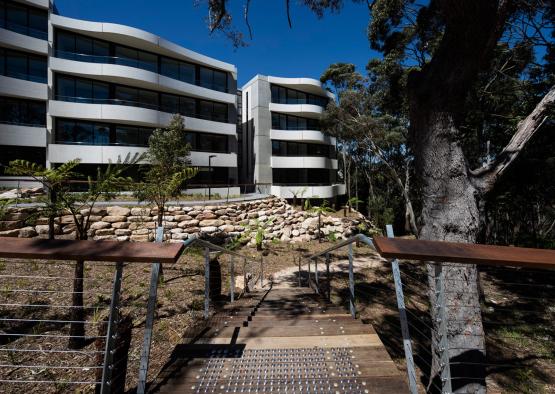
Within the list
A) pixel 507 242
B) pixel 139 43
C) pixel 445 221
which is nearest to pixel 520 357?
pixel 445 221

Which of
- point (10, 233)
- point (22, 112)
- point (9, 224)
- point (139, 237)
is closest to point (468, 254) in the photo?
point (139, 237)

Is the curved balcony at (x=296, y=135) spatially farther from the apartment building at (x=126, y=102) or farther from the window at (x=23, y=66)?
the window at (x=23, y=66)

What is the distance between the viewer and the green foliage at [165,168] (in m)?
8.51

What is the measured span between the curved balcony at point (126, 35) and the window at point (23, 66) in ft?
9.05

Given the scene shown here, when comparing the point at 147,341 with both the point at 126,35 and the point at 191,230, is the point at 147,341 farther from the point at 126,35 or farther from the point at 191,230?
the point at 126,35

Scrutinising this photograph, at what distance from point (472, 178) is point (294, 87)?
26.9 m

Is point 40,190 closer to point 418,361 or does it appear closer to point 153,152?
point 153,152

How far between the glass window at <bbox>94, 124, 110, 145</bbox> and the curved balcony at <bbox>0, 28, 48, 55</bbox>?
527 centimetres

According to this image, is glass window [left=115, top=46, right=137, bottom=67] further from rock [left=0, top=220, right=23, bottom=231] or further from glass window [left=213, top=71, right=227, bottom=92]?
rock [left=0, top=220, right=23, bottom=231]

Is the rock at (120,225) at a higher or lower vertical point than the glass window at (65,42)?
lower

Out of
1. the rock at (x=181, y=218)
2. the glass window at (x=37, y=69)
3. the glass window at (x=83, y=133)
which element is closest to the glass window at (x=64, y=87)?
the glass window at (x=37, y=69)

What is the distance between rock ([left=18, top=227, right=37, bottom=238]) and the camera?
9980mm

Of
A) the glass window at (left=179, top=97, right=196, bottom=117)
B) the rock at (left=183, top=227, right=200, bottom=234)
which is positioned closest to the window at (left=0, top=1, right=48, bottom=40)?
the glass window at (left=179, top=97, right=196, bottom=117)

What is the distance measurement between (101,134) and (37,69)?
527 centimetres
